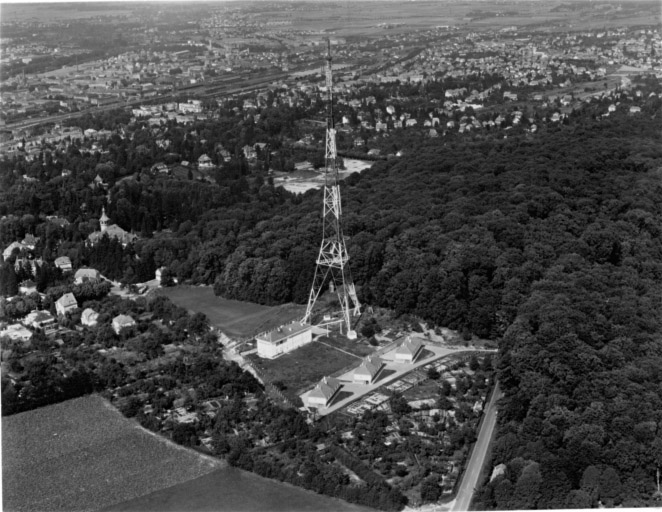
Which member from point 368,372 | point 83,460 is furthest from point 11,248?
point 368,372

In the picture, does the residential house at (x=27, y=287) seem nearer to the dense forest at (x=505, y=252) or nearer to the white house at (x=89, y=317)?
the dense forest at (x=505, y=252)

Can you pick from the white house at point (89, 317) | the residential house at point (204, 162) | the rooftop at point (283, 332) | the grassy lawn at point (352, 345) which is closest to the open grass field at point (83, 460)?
the rooftop at point (283, 332)

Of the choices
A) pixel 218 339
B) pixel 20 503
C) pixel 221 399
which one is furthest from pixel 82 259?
pixel 20 503

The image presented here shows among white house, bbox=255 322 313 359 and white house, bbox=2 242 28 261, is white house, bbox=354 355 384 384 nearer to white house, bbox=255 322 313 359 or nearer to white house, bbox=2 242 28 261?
white house, bbox=255 322 313 359

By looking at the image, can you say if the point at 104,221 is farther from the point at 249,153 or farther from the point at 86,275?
the point at 249,153

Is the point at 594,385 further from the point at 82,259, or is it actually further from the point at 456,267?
the point at 82,259

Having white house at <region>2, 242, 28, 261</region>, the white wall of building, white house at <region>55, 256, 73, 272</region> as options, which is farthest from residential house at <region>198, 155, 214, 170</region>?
the white wall of building

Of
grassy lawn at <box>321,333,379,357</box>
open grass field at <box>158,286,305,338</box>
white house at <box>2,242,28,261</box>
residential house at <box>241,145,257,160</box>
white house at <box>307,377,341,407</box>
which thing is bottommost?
residential house at <box>241,145,257,160</box>
